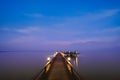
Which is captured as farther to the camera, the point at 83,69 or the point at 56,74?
the point at 83,69

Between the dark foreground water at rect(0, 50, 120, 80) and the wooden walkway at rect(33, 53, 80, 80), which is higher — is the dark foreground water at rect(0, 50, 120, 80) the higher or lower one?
the lower one

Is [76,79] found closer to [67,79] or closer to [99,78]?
[67,79]

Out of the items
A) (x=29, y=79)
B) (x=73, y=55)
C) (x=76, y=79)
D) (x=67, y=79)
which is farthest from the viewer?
(x=73, y=55)

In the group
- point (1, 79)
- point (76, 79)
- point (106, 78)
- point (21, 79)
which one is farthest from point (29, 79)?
point (76, 79)

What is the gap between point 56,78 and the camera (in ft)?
50.7

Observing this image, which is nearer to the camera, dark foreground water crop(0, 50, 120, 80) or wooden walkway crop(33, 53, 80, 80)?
wooden walkway crop(33, 53, 80, 80)

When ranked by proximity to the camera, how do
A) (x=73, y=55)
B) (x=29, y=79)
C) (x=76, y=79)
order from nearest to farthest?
(x=76, y=79) < (x=29, y=79) < (x=73, y=55)

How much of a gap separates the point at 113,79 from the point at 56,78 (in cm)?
962

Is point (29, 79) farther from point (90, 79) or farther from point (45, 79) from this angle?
point (45, 79)

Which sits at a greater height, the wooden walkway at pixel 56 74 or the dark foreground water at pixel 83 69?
the wooden walkway at pixel 56 74

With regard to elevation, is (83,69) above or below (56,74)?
below

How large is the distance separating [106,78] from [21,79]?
32.3 ft

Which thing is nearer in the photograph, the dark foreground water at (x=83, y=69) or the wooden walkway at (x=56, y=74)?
the wooden walkway at (x=56, y=74)

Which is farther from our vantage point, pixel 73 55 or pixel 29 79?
pixel 73 55
